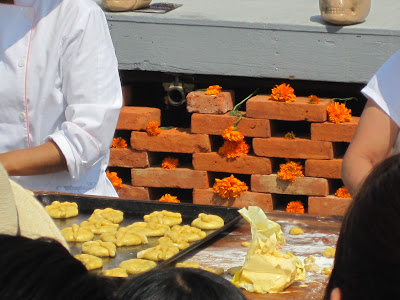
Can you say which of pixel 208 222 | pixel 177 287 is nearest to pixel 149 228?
pixel 208 222

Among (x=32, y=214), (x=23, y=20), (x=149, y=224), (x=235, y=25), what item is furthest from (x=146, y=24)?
(x=32, y=214)

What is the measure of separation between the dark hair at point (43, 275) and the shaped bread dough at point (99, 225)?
154 centimetres

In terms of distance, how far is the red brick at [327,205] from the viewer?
13.6 feet

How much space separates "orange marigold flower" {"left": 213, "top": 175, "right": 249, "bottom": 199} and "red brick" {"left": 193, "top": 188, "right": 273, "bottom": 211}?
1.8 inches

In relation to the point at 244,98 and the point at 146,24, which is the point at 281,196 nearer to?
the point at 244,98

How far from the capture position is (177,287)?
998mm

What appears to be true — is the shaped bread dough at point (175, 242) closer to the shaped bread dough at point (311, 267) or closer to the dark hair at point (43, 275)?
the shaped bread dough at point (311, 267)

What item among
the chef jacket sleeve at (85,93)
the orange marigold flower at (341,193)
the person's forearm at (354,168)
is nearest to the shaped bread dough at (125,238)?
the chef jacket sleeve at (85,93)

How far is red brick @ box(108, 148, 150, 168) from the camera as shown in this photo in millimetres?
4426

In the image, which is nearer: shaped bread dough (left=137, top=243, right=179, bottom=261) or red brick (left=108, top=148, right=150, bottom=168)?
shaped bread dough (left=137, top=243, right=179, bottom=261)

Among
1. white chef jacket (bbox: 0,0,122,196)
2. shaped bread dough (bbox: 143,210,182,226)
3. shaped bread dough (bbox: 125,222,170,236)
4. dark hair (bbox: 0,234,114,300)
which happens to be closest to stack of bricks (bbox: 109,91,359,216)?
white chef jacket (bbox: 0,0,122,196)

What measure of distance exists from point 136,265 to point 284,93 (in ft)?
6.72

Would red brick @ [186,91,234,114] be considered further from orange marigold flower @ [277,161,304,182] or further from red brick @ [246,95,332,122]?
orange marigold flower @ [277,161,304,182]

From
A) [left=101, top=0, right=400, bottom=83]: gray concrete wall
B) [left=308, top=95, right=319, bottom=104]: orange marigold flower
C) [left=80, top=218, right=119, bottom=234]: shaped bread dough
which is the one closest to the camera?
[left=80, top=218, right=119, bottom=234]: shaped bread dough
